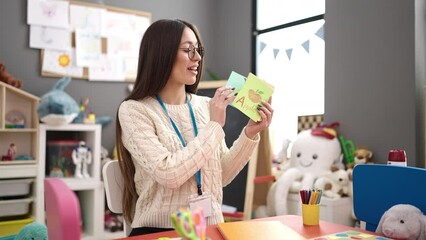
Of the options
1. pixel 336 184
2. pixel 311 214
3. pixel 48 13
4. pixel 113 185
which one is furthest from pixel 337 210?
pixel 48 13

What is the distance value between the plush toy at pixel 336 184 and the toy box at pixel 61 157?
6.04 ft

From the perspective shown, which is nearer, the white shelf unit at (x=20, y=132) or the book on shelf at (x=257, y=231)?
the book on shelf at (x=257, y=231)

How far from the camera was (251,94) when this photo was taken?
129cm

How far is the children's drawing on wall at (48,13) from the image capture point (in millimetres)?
3213

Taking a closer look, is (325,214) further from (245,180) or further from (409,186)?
(409,186)

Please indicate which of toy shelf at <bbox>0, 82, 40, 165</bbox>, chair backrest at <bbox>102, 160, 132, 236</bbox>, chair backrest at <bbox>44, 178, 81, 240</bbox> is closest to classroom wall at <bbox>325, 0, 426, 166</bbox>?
chair backrest at <bbox>102, 160, 132, 236</bbox>

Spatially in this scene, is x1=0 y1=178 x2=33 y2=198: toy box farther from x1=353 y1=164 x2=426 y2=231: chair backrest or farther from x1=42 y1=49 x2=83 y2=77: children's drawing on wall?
x1=353 y1=164 x2=426 y2=231: chair backrest

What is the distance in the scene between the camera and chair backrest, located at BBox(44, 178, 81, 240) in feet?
1.74

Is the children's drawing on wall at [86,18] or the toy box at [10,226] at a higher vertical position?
the children's drawing on wall at [86,18]

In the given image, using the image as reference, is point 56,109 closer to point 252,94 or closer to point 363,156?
point 252,94

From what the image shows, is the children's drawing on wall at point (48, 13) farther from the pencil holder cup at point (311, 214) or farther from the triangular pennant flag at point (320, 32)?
the pencil holder cup at point (311, 214)

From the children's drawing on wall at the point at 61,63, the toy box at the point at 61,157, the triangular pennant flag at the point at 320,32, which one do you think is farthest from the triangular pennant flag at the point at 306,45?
the toy box at the point at 61,157

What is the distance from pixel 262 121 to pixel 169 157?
1.16ft

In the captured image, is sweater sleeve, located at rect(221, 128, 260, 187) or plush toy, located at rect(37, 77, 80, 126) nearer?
sweater sleeve, located at rect(221, 128, 260, 187)
